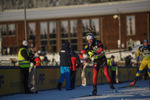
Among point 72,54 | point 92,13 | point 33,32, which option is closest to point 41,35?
point 33,32

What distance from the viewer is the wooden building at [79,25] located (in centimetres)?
5819

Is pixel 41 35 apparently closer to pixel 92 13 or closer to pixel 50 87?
pixel 92 13

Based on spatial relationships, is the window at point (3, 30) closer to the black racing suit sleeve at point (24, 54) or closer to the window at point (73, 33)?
the window at point (73, 33)

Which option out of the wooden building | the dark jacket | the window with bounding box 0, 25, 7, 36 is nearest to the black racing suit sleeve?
the dark jacket

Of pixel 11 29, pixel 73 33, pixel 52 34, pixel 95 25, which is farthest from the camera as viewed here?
pixel 11 29

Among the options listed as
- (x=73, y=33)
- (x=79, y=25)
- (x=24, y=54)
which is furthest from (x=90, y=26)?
(x=24, y=54)

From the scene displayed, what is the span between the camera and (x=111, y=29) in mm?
58875

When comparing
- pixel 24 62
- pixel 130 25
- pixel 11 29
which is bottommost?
pixel 24 62

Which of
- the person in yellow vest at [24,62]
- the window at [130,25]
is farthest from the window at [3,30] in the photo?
the person in yellow vest at [24,62]

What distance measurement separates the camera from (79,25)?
201 ft

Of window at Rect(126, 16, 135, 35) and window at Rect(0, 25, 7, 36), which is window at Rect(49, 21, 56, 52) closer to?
window at Rect(0, 25, 7, 36)

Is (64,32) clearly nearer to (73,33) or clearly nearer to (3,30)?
(73,33)

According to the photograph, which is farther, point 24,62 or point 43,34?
point 43,34

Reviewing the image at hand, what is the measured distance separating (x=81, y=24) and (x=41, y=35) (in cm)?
790
